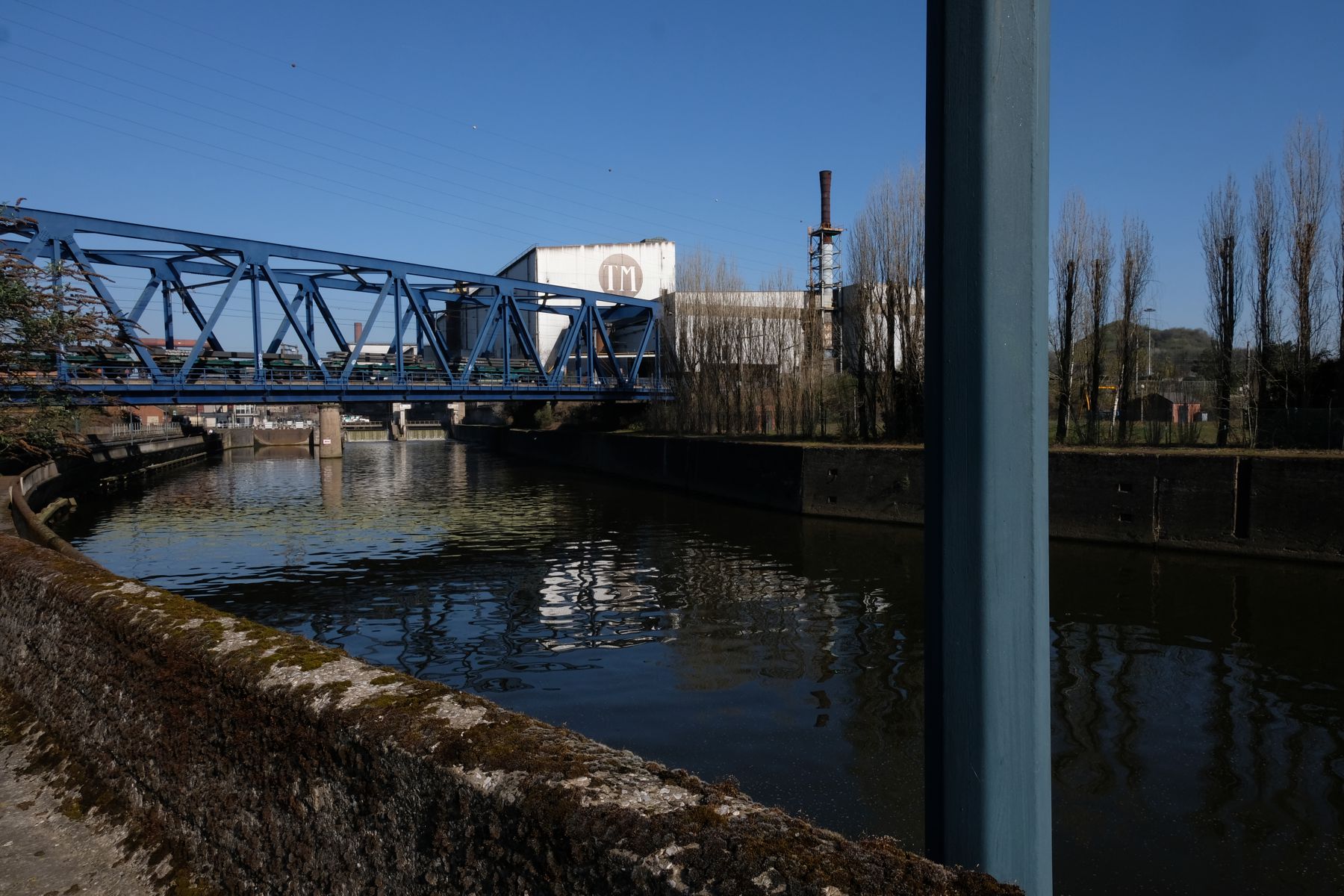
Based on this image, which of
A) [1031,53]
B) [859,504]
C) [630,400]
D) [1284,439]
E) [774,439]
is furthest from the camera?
[630,400]

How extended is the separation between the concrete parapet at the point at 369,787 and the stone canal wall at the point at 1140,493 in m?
8.44

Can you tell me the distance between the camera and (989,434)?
85.0 inches

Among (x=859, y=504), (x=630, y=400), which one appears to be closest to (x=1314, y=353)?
(x=859, y=504)

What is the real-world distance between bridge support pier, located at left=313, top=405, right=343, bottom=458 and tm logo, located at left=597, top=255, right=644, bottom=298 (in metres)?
19.8

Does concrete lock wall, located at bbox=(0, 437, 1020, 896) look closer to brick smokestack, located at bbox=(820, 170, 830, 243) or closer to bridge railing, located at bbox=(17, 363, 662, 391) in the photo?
bridge railing, located at bbox=(17, 363, 662, 391)

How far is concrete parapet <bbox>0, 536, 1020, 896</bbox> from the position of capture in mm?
2346

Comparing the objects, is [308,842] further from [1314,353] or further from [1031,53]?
[1314,353]

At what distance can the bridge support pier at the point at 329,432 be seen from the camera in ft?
200

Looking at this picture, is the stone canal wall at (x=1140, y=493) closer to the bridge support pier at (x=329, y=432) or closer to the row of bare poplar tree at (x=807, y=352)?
the row of bare poplar tree at (x=807, y=352)

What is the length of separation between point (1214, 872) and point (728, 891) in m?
5.35

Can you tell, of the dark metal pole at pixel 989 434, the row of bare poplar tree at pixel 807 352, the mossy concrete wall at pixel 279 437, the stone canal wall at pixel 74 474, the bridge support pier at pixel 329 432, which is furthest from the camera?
the mossy concrete wall at pixel 279 437

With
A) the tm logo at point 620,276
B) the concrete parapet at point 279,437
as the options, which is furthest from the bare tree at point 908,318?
the concrete parapet at point 279,437

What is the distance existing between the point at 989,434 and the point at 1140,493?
19270 mm

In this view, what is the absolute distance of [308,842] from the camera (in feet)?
12.5
